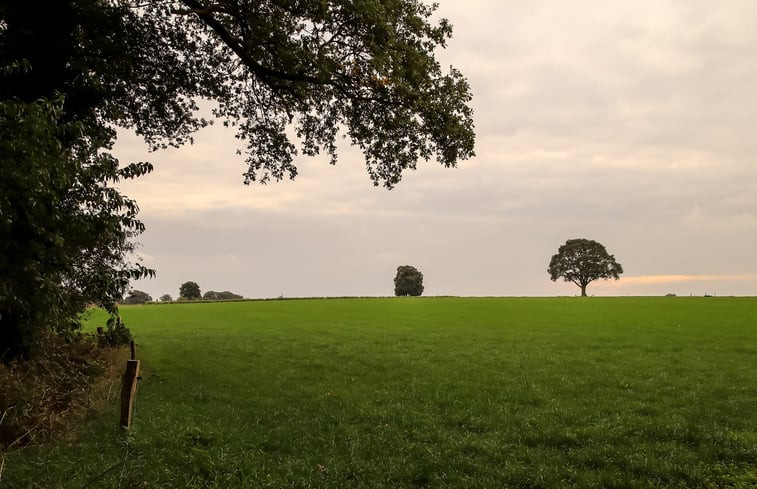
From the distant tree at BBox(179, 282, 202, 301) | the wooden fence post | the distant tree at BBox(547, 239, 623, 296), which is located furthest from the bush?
the distant tree at BBox(547, 239, 623, 296)

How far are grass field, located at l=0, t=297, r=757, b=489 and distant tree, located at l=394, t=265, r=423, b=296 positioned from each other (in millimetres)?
98503

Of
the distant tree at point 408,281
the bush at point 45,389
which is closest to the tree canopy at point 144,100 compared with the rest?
the bush at point 45,389

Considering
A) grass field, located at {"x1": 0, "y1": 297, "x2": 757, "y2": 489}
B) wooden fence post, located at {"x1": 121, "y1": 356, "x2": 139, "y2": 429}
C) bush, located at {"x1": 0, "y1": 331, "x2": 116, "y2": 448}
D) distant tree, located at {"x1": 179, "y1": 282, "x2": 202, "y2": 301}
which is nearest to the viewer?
grass field, located at {"x1": 0, "y1": 297, "x2": 757, "y2": 489}

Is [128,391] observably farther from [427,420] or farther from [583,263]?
[583,263]

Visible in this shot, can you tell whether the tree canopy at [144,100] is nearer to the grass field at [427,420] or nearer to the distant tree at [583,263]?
the grass field at [427,420]

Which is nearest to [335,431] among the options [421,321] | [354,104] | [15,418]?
[15,418]

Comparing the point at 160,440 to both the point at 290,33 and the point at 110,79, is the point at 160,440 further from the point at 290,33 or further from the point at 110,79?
the point at 290,33

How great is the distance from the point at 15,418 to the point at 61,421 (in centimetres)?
161

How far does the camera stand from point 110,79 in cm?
1922

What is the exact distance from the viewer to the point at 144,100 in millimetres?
23578

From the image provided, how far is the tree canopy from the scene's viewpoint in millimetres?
10734

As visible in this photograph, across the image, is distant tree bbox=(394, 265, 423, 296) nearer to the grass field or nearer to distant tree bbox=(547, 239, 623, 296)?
distant tree bbox=(547, 239, 623, 296)

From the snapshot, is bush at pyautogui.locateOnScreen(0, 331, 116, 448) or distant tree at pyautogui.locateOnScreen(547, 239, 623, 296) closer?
bush at pyautogui.locateOnScreen(0, 331, 116, 448)

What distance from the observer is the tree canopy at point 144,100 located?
10.7 metres
